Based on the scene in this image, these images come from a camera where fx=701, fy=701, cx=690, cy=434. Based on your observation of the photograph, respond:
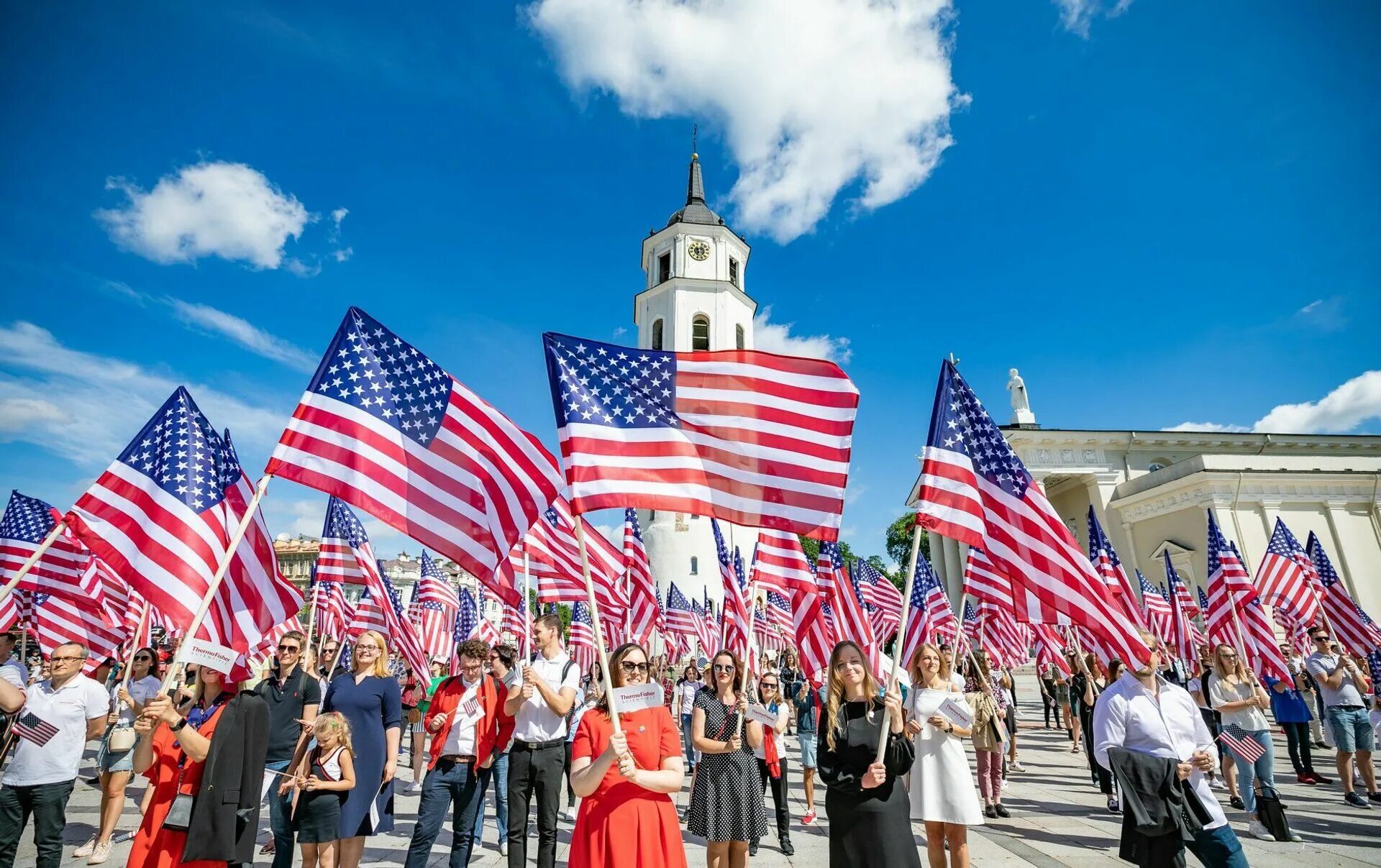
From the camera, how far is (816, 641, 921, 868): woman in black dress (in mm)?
4422

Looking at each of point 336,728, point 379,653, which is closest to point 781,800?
point 379,653

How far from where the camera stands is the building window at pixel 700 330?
53.2 meters

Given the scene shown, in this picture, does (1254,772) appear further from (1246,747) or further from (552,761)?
(552,761)

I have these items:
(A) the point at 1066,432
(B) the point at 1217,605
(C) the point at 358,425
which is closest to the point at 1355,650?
(B) the point at 1217,605

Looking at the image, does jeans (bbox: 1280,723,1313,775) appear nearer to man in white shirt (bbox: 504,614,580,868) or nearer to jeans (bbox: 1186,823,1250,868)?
jeans (bbox: 1186,823,1250,868)

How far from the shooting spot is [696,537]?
47.0 m

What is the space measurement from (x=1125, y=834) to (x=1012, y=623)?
13549 mm

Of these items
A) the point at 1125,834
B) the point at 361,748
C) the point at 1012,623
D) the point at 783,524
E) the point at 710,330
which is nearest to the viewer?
the point at 1125,834

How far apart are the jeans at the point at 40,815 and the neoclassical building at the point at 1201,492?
33.5 m

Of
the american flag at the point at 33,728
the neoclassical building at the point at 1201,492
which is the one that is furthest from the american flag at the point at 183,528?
the neoclassical building at the point at 1201,492

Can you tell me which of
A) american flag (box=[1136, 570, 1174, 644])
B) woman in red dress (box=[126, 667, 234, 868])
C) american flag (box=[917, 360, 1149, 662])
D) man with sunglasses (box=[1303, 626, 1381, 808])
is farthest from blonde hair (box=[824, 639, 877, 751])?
american flag (box=[1136, 570, 1174, 644])

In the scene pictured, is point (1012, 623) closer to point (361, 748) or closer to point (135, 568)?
point (361, 748)

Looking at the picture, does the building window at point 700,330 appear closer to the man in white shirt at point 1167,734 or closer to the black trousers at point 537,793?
the black trousers at point 537,793

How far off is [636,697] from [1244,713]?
8930mm
